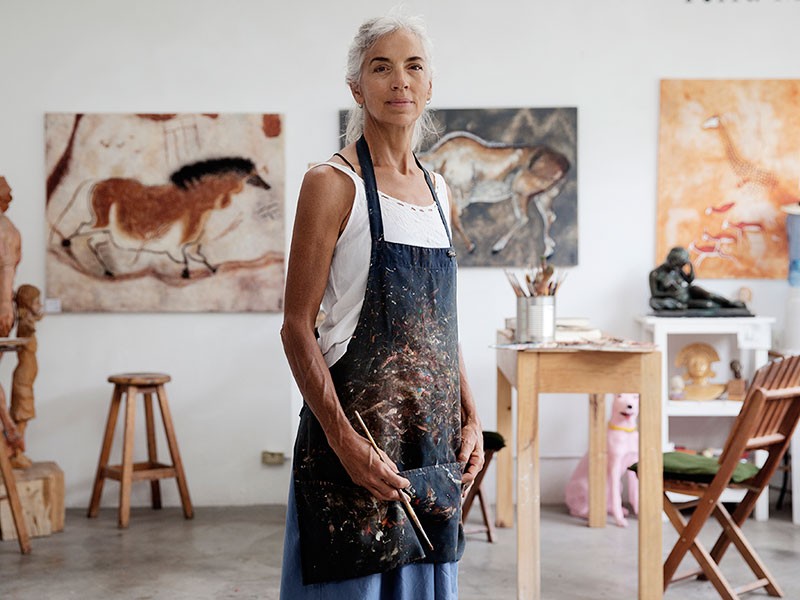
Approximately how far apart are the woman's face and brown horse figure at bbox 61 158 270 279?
370 centimetres

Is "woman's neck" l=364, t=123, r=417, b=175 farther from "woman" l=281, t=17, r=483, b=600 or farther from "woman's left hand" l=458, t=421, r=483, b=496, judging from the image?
"woman's left hand" l=458, t=421, r=483, b=496

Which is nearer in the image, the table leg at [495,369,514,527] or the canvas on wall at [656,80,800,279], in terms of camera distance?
the table leg at [495,369,514,527]

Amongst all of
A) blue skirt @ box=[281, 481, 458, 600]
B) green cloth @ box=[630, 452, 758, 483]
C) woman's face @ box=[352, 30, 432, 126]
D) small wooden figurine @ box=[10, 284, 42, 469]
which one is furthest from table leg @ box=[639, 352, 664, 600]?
small wooden figurine @ box=[10, 284, 42, 469]

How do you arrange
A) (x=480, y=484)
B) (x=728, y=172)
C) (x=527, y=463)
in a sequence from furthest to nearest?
(x=728, y=172)
(x=480, y=484)
(x=527, y=463)

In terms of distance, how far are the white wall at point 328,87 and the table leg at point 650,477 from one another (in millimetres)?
2011

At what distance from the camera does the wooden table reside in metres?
3.51

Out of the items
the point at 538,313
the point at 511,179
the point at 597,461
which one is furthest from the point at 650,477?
the point at 511,179

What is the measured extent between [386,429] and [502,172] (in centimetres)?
382

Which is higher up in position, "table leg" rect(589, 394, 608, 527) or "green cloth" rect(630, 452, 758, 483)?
"green cloth" rect(630, 452, 758, 483)

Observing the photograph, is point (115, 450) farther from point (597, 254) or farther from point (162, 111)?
point (597, 254)

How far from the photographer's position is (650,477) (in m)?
3.51

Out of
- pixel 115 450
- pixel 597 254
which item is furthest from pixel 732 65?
pixel 115 450

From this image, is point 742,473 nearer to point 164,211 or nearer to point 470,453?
point 470,453

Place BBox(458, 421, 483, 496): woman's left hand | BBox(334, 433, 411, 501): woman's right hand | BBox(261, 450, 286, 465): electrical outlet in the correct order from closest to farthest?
BBox(334, 433, 411, 501): woman's right hand
BBox(458, 421, 483, 496): woman's left hand
BBox(261, 450, 286, 465): electrical outlet
